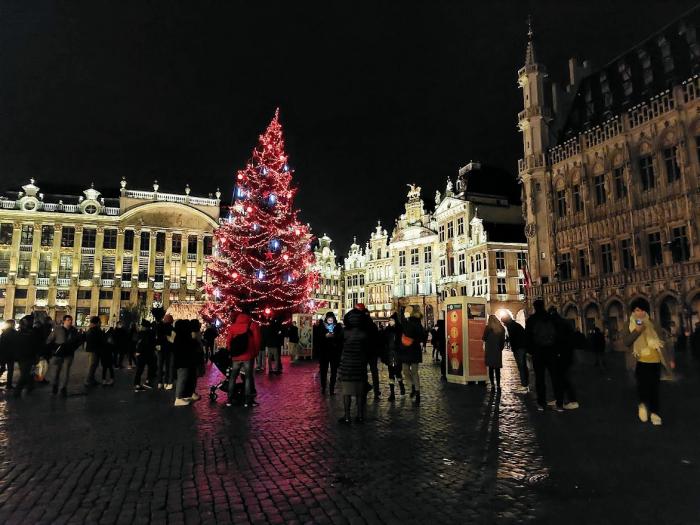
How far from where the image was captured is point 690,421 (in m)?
8.16

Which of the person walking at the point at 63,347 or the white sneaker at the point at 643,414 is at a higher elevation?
the person walking at the point at 63,347

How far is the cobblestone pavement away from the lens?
169 inches

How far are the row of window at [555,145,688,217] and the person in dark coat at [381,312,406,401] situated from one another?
24909 millimetres

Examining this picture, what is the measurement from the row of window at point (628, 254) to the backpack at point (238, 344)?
26.8 metres

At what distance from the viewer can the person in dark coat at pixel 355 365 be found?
8.21 meters

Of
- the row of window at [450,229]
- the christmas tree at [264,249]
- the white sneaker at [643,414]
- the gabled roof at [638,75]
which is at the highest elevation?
the gabled roof at [638,75]

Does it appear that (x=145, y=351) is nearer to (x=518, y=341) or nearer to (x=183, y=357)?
(x=183, y=357)

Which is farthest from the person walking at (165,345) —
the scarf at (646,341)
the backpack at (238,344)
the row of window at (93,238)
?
the row of window at (93,238)

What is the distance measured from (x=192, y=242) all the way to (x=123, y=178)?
40.3 ft

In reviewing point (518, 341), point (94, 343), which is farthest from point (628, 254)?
point (94, 343)

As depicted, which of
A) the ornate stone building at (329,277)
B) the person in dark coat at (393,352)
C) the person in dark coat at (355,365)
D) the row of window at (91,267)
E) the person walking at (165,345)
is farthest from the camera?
the ornate stone building at (329,277)

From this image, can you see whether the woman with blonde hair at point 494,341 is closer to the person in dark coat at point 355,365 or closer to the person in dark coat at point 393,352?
the person in dark coat at point 393,352

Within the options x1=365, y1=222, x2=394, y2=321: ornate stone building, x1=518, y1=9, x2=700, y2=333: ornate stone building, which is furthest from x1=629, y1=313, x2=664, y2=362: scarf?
x1=365, y1=222, x2=394, y2=321: ornate stone building

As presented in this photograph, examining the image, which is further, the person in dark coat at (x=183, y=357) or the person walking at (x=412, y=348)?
the person walking at (x=412, y=348)
